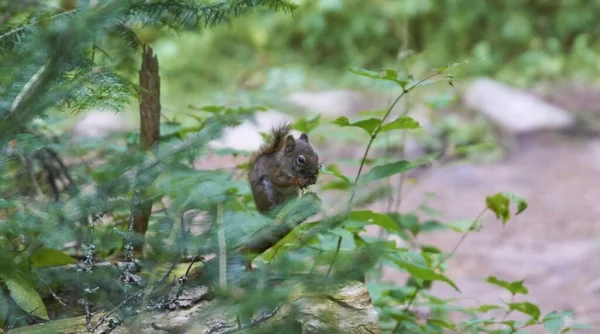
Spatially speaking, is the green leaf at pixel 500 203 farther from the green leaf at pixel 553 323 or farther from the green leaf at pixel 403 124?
the green leaf at pixel 403 124

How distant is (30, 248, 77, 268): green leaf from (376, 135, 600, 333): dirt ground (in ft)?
5.68

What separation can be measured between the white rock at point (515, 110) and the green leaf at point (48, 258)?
5.60 metres

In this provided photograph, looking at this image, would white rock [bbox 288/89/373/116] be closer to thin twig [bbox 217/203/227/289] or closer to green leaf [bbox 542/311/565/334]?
green leaf [bbox 542/311/565/334]

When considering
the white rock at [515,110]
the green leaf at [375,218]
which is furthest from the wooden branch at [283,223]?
the white rock at [515,110]

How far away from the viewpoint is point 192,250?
1061 mm

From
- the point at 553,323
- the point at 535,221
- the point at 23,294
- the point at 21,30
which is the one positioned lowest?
the point at 23,294

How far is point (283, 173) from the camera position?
198 cm

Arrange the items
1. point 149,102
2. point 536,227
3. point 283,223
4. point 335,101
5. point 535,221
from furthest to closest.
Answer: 1. point 335,101
2. point 535,221
3. point 536,227
4. point 149,102
5. point 283,223

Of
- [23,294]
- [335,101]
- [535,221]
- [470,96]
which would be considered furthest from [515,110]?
[23,294]

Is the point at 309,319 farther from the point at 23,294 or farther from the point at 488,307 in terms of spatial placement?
the point at 488,307

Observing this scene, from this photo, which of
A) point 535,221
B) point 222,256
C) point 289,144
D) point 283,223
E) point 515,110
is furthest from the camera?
point 515,110

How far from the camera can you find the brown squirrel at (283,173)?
1.97m

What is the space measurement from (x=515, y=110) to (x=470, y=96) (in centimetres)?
45

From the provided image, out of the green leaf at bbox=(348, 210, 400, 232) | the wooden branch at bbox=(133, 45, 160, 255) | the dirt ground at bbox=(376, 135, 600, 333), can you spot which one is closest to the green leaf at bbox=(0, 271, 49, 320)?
the wooden branch at bbox=(133, 45, 160, 255)
